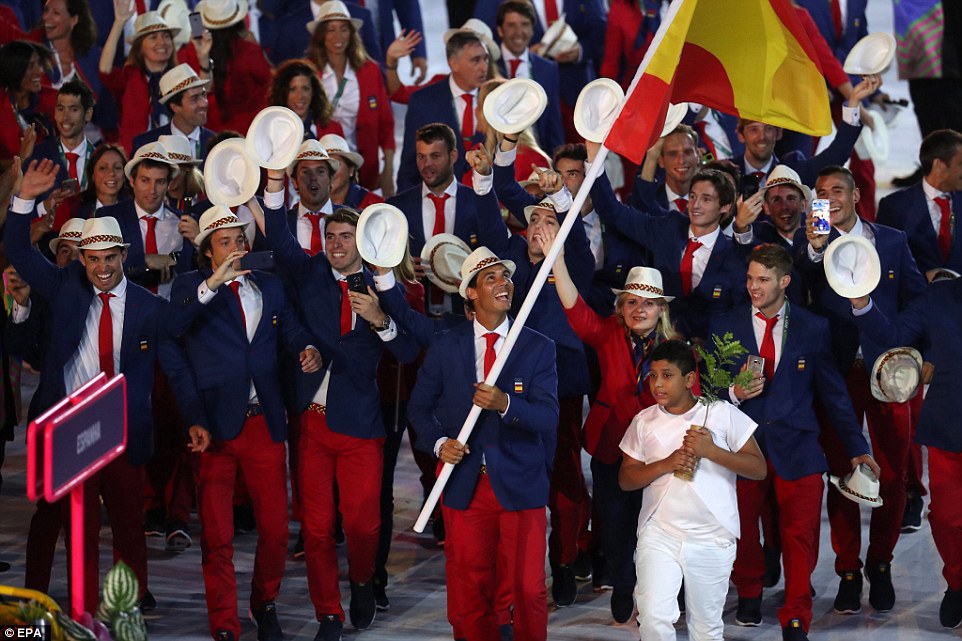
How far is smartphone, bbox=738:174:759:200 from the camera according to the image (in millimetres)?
10570

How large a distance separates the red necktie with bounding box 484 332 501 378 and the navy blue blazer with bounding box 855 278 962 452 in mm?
2096

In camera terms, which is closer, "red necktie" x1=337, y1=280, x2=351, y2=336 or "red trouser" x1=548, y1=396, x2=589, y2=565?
"red necktie" x1=337, y1=280, x2=351, y2=336

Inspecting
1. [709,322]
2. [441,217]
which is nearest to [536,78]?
[441,217]

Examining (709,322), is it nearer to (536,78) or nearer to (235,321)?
(235,321)

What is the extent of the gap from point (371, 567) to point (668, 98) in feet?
10.1

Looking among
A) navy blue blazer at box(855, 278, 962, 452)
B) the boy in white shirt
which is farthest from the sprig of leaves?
navy blue blazer at box(855, 278, 962, 452)

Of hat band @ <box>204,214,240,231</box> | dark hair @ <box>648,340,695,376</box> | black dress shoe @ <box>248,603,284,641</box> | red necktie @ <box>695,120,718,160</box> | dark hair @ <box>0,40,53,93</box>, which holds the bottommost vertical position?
black dress shoe @ <box>248,603,284,641</box>

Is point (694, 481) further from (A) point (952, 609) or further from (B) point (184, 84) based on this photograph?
(B) point (184, 84)

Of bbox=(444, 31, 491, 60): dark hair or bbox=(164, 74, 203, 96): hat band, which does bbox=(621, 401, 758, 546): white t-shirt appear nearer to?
bbox=(444, 31, 491, 60): dark hair

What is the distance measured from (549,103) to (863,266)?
13.1 feet

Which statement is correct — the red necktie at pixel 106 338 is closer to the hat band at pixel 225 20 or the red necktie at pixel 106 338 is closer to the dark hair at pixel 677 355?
the dark hair at pixel 677 355

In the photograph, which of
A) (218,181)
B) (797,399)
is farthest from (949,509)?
(218,181)

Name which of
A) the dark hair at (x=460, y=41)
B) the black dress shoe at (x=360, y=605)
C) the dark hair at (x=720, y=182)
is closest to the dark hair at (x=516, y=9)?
the dark hair at (x=460, y=41)

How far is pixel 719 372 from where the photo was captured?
813cm
